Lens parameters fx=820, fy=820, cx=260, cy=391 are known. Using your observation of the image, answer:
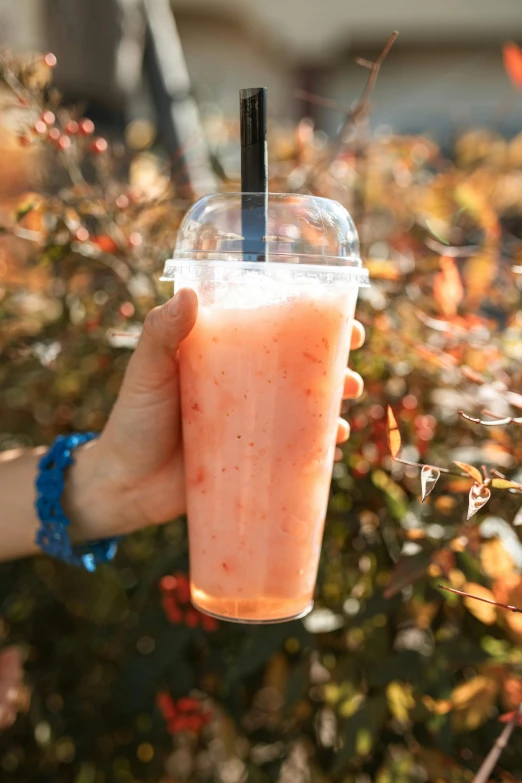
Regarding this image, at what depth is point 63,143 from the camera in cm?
133

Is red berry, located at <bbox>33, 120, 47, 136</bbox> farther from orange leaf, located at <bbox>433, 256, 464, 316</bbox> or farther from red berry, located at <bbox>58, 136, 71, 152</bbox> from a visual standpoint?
orange leaf, located at <bbox>433, 256, 464, 316</bbox>

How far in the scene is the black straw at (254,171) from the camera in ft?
3.20

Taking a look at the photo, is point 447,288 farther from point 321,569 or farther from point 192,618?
point 192,618

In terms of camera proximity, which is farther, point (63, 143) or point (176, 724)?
point (176, 724)

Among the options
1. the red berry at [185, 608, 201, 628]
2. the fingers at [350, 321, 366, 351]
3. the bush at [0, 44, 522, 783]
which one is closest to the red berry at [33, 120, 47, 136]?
the bush at [0, 44, 522, 783]

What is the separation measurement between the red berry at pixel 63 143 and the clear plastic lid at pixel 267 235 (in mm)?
362

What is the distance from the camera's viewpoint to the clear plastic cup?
0.98 metres

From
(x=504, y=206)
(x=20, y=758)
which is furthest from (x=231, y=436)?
(x=504, y=206)

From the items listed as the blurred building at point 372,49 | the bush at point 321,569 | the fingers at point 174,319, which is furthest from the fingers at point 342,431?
the blurred building at point 372,49

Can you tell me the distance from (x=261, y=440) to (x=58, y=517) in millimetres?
476

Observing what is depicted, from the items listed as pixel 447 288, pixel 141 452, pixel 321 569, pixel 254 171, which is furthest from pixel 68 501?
pixel 447 288

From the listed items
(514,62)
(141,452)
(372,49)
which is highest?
(372,49)

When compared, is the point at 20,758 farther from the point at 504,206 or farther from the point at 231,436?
the point at 504,206

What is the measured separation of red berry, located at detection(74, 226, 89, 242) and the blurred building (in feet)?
26.2
